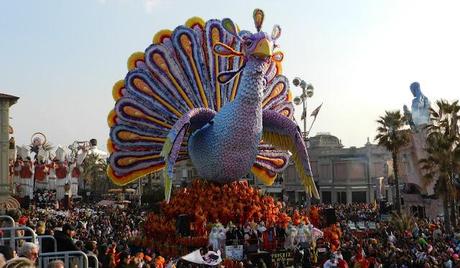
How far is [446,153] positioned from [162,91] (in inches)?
541

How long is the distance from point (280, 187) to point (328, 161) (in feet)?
32.9

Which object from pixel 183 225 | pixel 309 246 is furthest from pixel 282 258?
pixel 183 225

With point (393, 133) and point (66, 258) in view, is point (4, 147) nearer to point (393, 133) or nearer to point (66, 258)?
point (393, 133)

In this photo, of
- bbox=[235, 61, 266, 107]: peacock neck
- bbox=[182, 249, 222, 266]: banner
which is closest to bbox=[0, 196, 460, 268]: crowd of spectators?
bbox=[182, 249, 222, 266]: banner

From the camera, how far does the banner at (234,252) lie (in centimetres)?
1848

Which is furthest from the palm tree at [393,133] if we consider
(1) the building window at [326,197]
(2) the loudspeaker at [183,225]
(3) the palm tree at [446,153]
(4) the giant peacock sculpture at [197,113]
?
(1) the building window at [326,197]

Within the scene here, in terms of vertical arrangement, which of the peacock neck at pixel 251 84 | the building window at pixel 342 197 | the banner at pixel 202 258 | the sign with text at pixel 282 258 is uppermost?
the peacock neck at pixel 251 84

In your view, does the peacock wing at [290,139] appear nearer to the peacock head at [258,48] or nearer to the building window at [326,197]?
the peacock head at [258,48]

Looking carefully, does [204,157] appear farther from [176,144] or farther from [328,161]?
[328,161]

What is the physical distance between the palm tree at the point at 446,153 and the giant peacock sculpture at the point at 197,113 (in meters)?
6.68

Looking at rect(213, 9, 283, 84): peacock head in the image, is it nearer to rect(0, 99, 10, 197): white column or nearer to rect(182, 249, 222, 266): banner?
rect(182, 249, 222, 266): banner

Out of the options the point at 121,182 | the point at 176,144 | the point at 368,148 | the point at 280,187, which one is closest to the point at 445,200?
the point at 176,144

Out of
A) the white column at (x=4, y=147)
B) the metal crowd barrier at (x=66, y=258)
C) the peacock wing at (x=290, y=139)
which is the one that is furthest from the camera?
the white column at (x=4, y=147)

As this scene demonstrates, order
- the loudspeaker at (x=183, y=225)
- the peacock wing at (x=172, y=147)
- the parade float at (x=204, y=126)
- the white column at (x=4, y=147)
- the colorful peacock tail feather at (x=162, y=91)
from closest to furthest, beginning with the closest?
the loudspeaker at (x=183, y=225) < the peacock wing at (x=172, y=147) < the parade float at (x=204, y=126) < the colorful peacock tail feather at (x=162, y=91) < the white column at (x=4, y=147)
